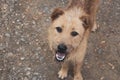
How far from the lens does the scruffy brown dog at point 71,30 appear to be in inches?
196

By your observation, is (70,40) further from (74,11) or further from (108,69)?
(108,69)

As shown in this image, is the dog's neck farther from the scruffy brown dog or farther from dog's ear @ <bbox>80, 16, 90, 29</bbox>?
dog's ear @ <bbox>80, 16, 90, 29</bbox>

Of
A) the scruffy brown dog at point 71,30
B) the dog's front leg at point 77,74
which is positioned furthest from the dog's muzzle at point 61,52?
the dog's front leg at point 77,74

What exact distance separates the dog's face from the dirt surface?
1.20 metres

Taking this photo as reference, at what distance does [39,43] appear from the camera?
263 inches

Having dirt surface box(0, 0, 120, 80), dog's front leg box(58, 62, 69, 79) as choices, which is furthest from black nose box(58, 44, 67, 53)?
dirt surface box(0, 0, 120, 80)

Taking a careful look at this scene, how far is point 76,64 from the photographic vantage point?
5773 mm

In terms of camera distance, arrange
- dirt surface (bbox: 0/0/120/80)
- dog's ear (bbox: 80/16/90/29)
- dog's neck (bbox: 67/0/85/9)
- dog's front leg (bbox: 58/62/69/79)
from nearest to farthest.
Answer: dog's ear (bbox: 80/16/90/29) → dog's neck (bbox: 67/0/85/9) → dog's front leg (bbox: 58/62/69/79) → dirt surface (bbox: 0/0/120/80)

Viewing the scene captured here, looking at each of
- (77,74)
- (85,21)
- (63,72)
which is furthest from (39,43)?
(85,21)

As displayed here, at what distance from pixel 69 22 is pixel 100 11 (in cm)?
256

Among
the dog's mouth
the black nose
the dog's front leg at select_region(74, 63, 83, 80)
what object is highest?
the black nose

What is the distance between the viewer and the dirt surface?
6.25 metres

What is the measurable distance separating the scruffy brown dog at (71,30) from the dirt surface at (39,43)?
833 millimetres

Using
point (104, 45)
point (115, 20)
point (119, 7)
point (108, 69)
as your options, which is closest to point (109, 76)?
point (108, 69)
